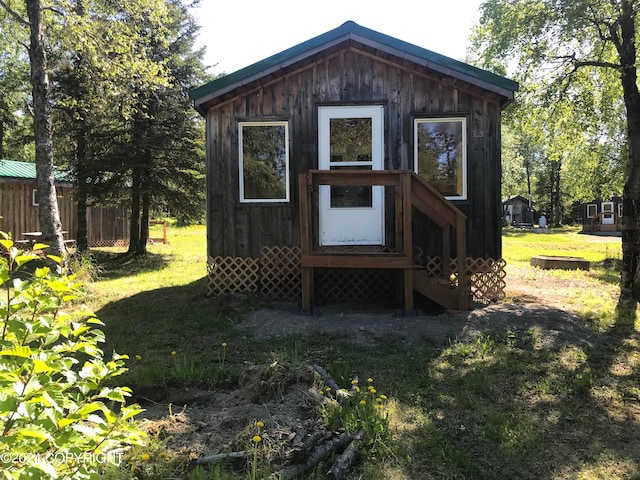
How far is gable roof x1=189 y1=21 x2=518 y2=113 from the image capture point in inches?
282

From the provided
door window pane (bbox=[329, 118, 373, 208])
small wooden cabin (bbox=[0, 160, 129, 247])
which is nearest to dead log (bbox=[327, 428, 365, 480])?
door window pane (bbox=[329, 118, 373, 208])

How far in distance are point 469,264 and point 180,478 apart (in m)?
6.16

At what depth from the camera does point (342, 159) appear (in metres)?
7.93

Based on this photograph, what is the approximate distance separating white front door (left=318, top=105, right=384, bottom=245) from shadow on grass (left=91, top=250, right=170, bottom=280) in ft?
20.5

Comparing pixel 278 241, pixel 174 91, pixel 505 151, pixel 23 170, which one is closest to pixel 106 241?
pixel 23 170

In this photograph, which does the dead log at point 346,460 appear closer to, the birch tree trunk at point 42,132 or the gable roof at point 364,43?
the gable roof at point 364,43

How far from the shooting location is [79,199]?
575 inches

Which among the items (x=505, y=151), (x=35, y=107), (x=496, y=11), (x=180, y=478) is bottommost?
(x=180, y=478)

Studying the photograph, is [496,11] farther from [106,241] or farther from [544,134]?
[106,241]

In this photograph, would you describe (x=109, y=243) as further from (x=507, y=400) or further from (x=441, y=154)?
(x=507, y=400)

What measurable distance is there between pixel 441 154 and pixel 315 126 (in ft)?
7.44

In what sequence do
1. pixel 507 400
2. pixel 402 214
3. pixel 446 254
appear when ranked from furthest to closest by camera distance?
1. pixel 446 254
2. pixel 402 214
3. pixel 507 400

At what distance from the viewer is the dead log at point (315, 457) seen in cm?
256

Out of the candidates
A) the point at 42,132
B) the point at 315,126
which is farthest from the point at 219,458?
the point at 42,132
